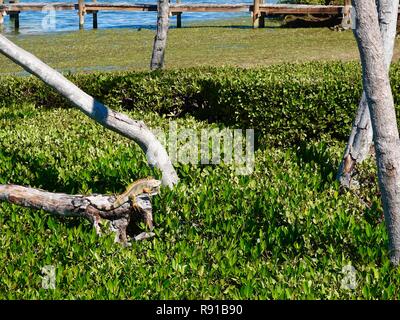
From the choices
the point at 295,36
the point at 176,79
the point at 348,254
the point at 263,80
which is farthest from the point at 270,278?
the point at 295,36

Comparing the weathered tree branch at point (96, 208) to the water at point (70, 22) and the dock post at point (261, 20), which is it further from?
the water at point (70, 22)

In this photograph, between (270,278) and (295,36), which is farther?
(295,36)

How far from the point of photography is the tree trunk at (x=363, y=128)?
6.44 m

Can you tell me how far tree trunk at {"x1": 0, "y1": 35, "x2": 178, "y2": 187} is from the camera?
6.04m

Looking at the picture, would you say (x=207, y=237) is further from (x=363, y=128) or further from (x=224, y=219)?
(x=363, y=128)

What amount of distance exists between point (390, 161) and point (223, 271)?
4.37ft

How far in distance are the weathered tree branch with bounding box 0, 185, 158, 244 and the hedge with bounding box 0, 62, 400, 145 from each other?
3.82 m

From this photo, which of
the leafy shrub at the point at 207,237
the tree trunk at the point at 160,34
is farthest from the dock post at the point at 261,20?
the leafy shrub at the point at 207,237

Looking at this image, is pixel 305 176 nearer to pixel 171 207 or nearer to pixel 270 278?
pixel 171 207

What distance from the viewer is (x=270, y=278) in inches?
171

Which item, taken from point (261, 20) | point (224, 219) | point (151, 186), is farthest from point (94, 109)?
point (261, 20)

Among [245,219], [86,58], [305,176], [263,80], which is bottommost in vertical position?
[245,219]

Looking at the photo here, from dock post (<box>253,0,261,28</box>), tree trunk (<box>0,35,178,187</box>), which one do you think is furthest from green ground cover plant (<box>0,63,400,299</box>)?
dock post (<box>253,0,261,28</box>)

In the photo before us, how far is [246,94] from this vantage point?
9.18 metres
